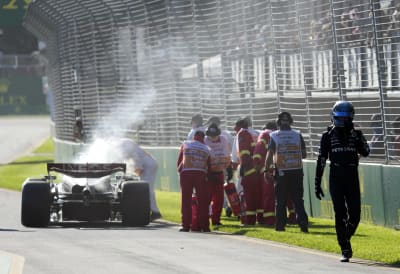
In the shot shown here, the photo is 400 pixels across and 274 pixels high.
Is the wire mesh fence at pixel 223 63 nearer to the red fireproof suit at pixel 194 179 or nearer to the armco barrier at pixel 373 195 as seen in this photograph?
the armco barrier at pixel 373 195

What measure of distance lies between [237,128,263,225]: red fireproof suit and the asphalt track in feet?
3.91

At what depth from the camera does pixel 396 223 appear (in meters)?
17.5

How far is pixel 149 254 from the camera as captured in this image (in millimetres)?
13875

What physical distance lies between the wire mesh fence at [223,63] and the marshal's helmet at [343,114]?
3890 mm

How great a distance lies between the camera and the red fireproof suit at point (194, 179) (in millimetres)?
17891

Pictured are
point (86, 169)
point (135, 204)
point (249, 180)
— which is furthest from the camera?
point (86, 169)

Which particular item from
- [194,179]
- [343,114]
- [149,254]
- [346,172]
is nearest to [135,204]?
[194,179]

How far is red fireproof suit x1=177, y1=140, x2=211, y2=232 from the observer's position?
17.9 meters

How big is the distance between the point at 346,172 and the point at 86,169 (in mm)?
6308

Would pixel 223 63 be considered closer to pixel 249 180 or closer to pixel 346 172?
pixel 249 180

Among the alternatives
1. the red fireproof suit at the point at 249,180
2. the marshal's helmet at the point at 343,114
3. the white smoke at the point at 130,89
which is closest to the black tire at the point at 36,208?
the red fireproof suit at the point at 249,180

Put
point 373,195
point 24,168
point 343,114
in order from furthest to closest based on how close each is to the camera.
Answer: point 24,168
point 373,195
point 343,114

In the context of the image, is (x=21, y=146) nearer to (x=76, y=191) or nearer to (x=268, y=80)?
(x=268, y=80)

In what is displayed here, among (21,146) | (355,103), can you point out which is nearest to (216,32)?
(355,103)
